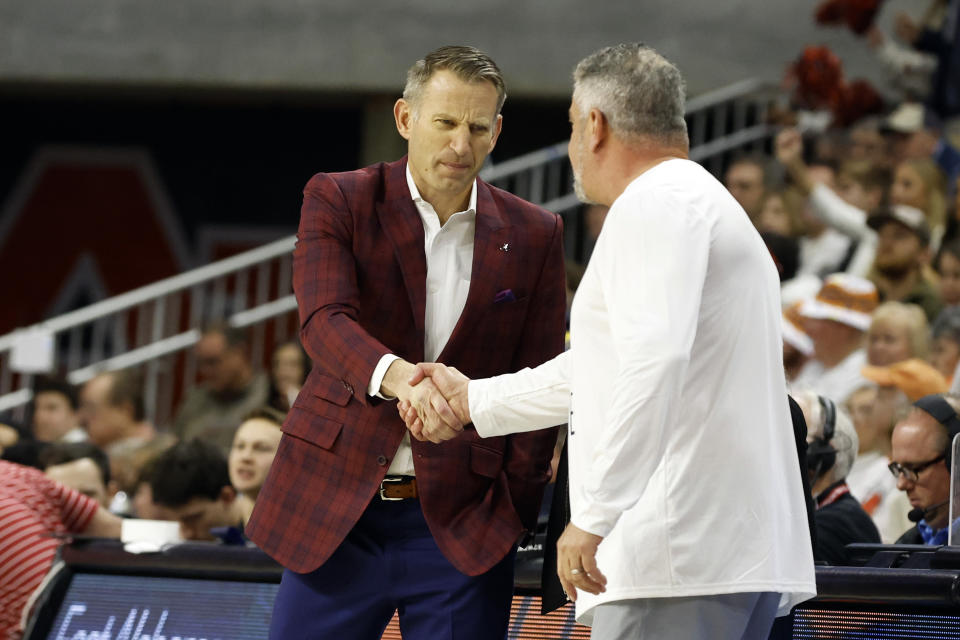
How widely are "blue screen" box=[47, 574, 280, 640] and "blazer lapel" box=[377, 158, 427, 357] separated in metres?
1.20

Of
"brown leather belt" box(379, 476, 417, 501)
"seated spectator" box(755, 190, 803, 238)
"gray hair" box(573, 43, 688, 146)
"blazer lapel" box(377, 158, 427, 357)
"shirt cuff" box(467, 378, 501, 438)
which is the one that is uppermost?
"gray hair" box(573, 43, 688, 146)

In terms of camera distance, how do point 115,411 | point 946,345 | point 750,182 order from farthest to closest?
1. point 750,182
2. point 115,411
3. point 946,345

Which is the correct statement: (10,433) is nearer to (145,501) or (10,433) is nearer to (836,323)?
(145,501)

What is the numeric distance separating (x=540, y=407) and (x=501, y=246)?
0.43 m

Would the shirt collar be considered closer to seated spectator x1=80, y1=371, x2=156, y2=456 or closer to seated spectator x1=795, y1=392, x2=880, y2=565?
seated spectator x1=795, y1=392, x2=880, y2=565

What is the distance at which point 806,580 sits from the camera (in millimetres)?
2660

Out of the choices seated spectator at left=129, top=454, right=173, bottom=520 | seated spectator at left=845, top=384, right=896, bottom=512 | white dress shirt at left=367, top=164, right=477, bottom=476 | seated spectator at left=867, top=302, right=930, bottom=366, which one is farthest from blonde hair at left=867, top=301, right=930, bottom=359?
white dress shirt at left=367, top=164, right=477, bottom=476

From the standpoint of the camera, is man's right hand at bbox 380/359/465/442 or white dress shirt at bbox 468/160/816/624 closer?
white dress shirt at bbox 468/160/816/624

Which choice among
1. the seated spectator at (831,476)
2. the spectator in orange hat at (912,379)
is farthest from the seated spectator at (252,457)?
the spectator in orange hat at (912,379)

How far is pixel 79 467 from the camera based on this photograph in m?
5.92

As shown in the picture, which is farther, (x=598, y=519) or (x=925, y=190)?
(x=925, y=190)

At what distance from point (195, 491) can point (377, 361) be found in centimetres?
270

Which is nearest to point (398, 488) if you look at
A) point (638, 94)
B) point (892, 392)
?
point (638, 94)

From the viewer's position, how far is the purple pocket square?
125 inches
